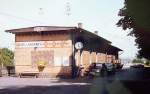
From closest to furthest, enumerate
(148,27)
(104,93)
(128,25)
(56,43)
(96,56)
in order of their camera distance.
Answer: (104,93), (148,27), (128,25), (56,43), (96,56)

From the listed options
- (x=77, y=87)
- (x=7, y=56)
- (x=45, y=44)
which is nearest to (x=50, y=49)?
(x=45, y=44)

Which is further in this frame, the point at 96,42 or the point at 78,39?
the point at 96,42

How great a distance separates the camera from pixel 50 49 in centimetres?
3772

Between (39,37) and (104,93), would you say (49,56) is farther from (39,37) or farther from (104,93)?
(104,93)

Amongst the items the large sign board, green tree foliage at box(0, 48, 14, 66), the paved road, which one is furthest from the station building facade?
green tree foliage at box(0, 48, 14, 66)

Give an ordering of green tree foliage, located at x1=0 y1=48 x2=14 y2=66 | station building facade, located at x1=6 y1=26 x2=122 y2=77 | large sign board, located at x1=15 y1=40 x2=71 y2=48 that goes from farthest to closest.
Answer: green tree foliage, located at x1=0 y1=48 x2=14 y2=66
large sign board, located at x1=15 y1=40 x2=71 y2=48
station building facade, located at x1=6 y1=26 x2=122 y2=77

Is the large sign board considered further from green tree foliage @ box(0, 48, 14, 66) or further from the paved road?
green tree foliage @ box(0, 48, 14, 66)

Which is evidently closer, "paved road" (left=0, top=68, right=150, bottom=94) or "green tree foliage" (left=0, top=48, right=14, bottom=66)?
"paved road" (left=0, top=68, right=150, bottom=94)

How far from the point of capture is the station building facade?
37000 mm

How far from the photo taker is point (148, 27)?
69.7 feet

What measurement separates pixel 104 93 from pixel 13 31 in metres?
22.7

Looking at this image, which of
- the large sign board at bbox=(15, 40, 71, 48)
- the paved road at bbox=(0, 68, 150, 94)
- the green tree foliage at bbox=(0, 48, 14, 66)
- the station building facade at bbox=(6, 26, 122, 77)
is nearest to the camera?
the paved road at bbox=(0, 68, 150, 94)

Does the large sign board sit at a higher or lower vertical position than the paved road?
higher

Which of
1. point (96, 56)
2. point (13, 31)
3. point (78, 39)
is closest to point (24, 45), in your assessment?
point (13, 31)
